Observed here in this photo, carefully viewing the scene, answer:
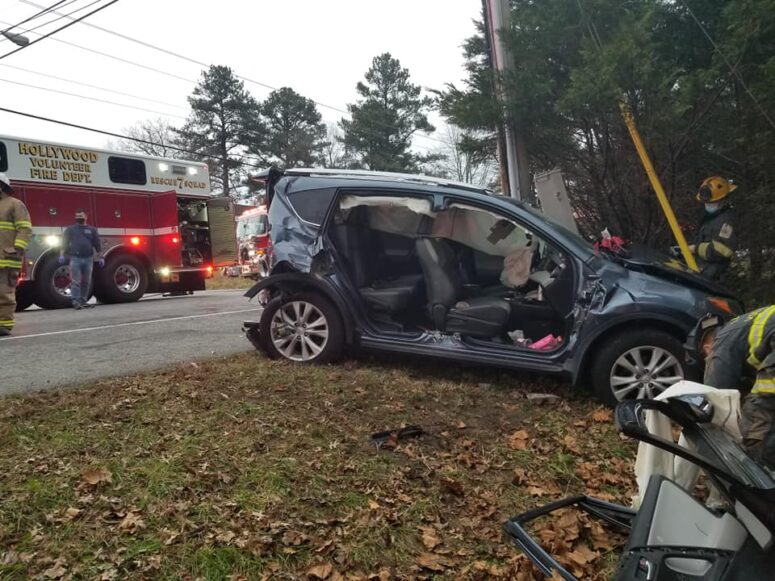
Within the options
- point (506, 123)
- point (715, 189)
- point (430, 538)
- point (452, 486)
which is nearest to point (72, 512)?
point (430, 538)

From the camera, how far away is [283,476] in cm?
284

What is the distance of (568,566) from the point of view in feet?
7.65

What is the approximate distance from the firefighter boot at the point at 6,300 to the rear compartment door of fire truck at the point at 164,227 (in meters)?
5.50

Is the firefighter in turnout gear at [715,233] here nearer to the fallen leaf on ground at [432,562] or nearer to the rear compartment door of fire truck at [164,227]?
the fallen leaf on ground at [432,562]

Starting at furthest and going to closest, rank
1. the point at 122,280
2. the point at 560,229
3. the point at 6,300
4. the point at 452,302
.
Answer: the point at 122,280 < the point at 6,300 < the point at 452,302 < the point at 560,229

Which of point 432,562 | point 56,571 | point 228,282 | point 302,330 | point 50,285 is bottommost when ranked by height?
point 432,562

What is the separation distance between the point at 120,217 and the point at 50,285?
2177mm

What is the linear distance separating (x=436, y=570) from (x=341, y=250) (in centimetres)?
335

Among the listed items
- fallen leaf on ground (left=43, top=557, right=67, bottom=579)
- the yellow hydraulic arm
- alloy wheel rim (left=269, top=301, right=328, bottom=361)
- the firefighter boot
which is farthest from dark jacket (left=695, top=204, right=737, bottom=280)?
the firefighter boot

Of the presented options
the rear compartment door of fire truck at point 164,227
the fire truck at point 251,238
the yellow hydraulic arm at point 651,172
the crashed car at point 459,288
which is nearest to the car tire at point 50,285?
the rear compartment door of fire truck at point 164,227

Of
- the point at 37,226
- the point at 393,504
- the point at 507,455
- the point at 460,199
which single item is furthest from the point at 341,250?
the point at 37,226

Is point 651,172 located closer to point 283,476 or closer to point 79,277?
point 283,476

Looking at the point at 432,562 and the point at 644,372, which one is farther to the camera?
the point at 644,372

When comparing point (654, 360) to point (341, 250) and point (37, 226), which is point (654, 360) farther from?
point (37, 226)
